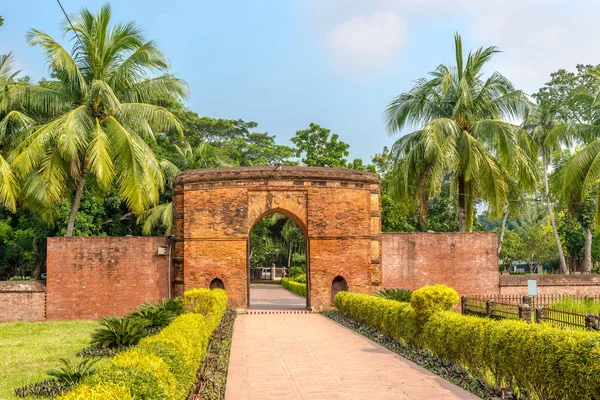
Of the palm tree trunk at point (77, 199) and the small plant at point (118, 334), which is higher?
the palm tree trunk at point (77, 199)

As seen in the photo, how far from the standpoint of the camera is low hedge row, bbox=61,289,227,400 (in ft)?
14.8

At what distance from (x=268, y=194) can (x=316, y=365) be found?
981 cm

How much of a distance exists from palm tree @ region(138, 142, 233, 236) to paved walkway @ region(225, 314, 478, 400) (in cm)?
1451

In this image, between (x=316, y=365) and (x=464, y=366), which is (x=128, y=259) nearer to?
(x=316, y=365)

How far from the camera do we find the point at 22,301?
58.3 ft

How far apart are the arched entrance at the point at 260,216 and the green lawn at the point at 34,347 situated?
3.90 meters

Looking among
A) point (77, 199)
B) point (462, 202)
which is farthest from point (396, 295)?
point (77, 199)

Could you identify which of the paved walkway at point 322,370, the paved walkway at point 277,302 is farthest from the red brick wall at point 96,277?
the paved walkway at point 322,370

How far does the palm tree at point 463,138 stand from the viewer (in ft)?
64.8

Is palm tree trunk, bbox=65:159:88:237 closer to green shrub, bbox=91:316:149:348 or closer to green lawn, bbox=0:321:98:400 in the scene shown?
green lawn, bbox=0:321:98:400

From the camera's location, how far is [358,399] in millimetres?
7477

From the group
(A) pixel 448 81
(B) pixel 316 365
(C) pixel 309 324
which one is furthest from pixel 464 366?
(A) pixel 448 81

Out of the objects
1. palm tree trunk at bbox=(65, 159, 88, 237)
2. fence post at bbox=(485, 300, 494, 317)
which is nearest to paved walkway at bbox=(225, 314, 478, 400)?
fence post at bbox=(485, 300, 494, 317)

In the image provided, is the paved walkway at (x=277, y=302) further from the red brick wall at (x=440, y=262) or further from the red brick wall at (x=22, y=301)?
the red brick wall at (x=22, y=301)
